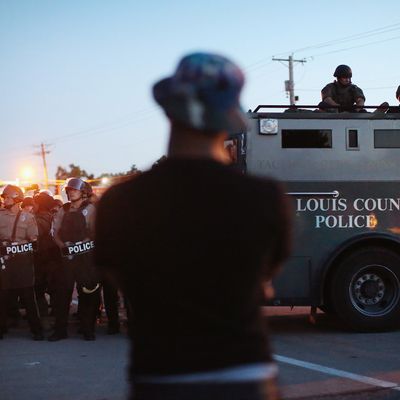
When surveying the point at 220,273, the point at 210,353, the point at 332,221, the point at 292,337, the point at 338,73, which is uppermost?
the point at 338,73

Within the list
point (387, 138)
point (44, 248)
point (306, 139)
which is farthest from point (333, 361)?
point (44, 248)

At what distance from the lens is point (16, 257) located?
9.09m

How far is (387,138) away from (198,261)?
7343 millimetres

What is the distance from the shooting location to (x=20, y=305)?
433 inches

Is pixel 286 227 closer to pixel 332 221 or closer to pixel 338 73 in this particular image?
pixel 332 221

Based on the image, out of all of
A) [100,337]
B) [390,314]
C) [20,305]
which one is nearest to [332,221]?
[390,314]

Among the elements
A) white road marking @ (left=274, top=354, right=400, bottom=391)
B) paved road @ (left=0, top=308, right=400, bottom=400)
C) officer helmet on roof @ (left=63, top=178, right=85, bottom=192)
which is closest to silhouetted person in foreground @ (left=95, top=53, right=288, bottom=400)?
paved road @ (left=0, top=308, right=400, bottom=400)

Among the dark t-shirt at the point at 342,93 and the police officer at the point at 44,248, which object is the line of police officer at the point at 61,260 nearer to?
the police officer at the point at 44,248

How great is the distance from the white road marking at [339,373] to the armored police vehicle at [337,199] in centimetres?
135

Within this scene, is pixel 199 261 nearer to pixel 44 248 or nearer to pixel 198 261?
pixel 198 261

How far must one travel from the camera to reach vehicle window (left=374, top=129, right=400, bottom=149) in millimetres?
9086

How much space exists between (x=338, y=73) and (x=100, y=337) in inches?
178

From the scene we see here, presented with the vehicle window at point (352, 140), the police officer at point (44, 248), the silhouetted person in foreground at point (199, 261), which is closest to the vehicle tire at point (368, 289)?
the vehicle window at point (352, 140)

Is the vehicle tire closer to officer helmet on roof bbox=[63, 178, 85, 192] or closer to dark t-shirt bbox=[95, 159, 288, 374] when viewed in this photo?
officer helmet on roof bbox=[63, 178, 85, 192]
